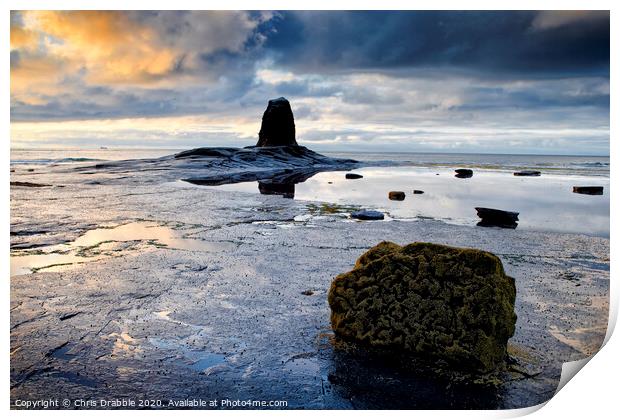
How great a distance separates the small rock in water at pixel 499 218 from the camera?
11664 millimetres

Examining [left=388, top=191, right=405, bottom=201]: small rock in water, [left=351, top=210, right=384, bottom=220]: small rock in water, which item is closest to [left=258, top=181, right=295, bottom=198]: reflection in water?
[left=388, top=191, right=405, bottom=201]: small rock in water

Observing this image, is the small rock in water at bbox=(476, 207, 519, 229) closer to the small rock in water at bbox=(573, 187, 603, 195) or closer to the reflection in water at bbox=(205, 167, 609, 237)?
the reflection in water at bbox=(205, 167, 609, 237)

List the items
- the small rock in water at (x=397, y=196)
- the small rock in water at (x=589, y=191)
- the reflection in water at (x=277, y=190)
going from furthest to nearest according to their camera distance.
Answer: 1. the small rock in water at (x=589, y=191)
2. the reflection in water at (x=277, y=190)
3. the small rock in water at (x=397, y=196)

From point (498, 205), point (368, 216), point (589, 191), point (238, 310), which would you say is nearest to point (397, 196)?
point (498, 205)

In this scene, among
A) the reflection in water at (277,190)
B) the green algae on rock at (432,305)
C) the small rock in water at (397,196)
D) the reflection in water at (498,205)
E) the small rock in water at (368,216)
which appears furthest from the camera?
the reflection in water at (277,190)

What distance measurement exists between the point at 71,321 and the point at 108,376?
4.18 ft

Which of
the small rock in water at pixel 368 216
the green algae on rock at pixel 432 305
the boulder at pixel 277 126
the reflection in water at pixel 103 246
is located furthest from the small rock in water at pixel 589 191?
the boulder at pixel 277 126

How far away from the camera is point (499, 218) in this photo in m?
11.8

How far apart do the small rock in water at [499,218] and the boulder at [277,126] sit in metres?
31.9

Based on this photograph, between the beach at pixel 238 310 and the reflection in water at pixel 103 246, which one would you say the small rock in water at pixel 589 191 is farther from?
the reflection in water at pixel 103 246

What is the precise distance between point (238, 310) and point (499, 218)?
8561mm

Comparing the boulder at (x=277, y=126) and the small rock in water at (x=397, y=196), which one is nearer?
the small rock in water at (x=397, y=196)

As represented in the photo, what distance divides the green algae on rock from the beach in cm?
22
